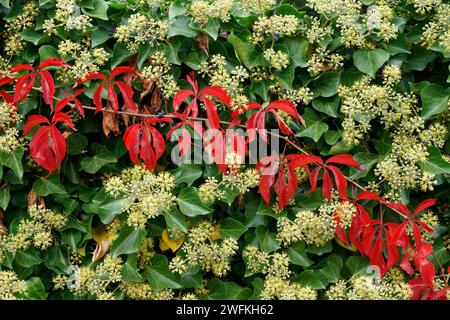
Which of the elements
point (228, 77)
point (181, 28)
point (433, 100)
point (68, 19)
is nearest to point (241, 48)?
point (228, 77)

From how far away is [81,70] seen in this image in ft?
8.68

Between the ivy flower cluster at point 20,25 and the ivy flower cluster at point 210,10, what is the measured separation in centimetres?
76

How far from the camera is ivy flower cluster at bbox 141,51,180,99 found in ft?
8.70

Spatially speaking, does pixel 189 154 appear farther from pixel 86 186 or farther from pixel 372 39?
pixel 372 39

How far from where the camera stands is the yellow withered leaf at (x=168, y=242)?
8.64ft

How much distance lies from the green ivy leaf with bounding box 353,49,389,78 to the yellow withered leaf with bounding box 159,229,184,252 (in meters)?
1.13

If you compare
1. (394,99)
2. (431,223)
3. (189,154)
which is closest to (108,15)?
(189,154)

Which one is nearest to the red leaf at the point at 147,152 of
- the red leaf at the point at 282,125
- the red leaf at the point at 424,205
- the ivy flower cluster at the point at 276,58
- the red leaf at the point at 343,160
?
the red leaf at the point at 282,125

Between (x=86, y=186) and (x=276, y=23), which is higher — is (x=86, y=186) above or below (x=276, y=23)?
below

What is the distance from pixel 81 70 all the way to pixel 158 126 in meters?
0.42

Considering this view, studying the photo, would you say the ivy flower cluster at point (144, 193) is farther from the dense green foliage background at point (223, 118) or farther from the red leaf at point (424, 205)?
the red leaf at point (424, 205)

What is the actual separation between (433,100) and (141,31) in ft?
4.47

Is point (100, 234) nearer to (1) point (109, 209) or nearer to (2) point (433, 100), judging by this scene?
(1) point (109, 209)

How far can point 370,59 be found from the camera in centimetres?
273
